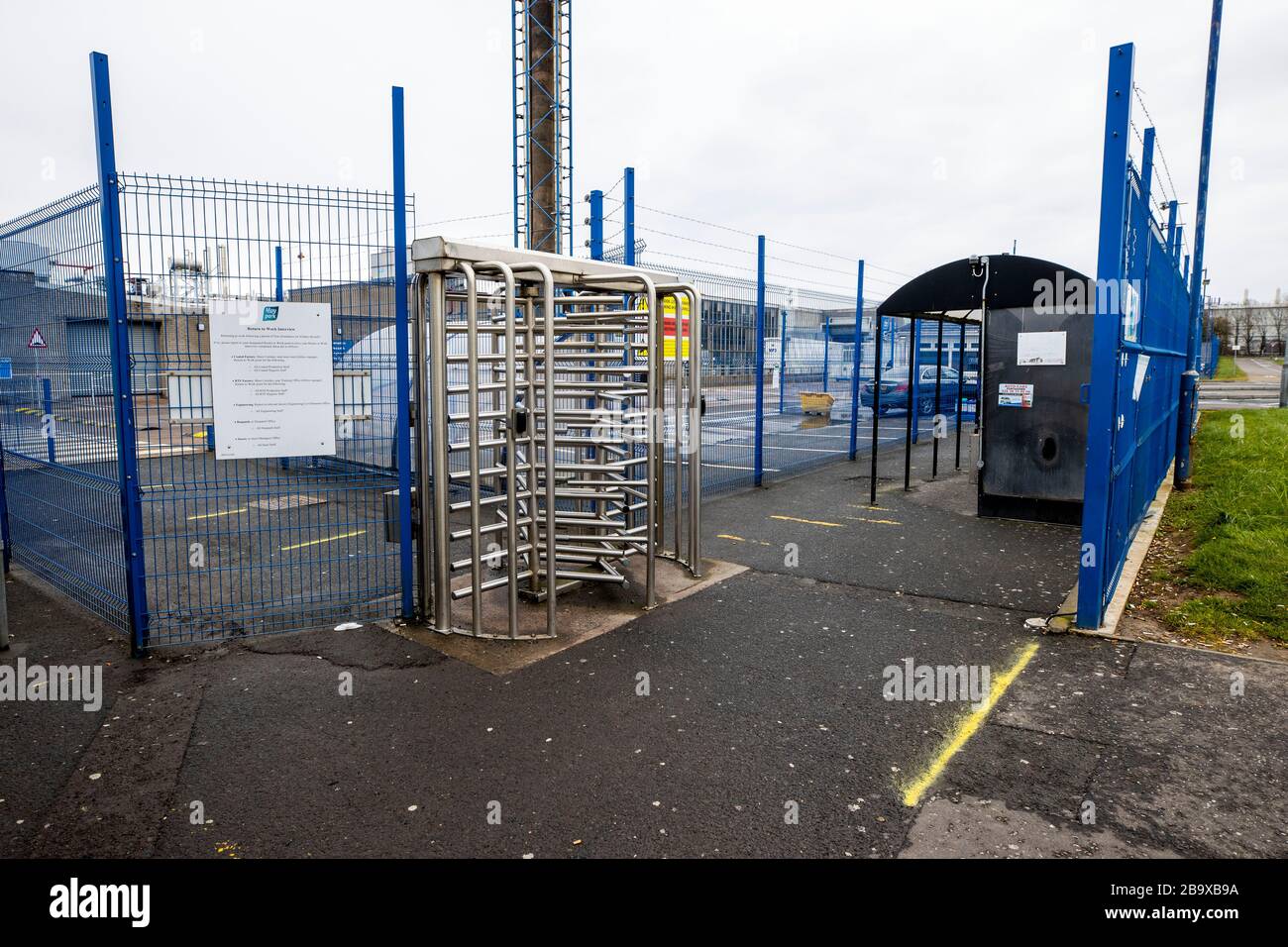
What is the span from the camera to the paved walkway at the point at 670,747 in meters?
3.16

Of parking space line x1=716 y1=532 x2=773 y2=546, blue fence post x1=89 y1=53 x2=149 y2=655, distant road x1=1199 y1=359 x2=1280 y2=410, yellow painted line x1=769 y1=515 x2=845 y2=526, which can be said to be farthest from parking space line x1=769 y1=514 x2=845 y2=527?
distant road x1=1199 y1=359 x2=1280 y2=410

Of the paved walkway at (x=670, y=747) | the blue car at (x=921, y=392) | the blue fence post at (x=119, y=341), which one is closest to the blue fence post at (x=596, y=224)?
the paved walkway at (x=670, y=747)

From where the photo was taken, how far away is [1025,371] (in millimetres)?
8836

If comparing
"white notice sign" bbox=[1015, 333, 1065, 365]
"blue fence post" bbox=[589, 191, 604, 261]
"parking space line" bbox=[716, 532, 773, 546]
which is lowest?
"parking space line" bbox=[716, 532, 773, 546]

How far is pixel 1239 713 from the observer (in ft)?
13.6

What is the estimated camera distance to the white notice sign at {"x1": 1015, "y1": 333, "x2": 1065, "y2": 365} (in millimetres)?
8562

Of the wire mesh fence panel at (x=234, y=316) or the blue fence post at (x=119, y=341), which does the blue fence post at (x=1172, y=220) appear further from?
the blue fence post at (x=119, y=341)

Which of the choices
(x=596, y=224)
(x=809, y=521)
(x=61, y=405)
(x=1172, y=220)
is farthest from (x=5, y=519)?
(x=1172, y=220)

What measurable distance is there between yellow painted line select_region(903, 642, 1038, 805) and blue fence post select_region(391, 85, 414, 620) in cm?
329

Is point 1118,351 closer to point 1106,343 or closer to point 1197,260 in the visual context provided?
point 1106,343

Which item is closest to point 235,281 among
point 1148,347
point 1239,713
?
point 1239,713

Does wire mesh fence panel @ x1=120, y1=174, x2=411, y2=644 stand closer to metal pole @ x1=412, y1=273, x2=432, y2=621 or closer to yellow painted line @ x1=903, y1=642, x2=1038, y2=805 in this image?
metal pole @ x1=412, y1=273, x2=432, y2=621

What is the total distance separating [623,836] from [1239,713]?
10.3ft

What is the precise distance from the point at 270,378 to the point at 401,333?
2.61ft
